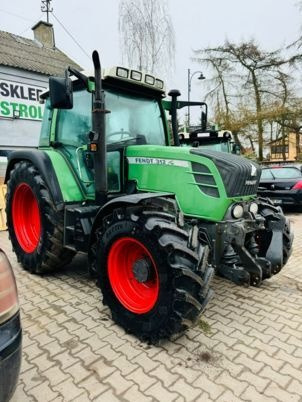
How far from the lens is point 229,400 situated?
2.15 m

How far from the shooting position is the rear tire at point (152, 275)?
2.53m

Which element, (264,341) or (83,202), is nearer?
(264,341)

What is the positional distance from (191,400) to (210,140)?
7.69 meters

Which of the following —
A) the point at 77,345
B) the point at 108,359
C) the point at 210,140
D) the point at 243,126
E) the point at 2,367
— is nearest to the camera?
the point at 2,367

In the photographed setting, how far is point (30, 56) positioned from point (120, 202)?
1415cm

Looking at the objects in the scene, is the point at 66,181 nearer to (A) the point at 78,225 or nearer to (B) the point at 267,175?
(A) the point at 78,225

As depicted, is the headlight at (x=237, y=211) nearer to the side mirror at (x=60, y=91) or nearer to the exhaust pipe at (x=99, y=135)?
the exhaust pipe at (x=99, y=135)

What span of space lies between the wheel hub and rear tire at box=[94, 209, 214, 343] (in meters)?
0.02

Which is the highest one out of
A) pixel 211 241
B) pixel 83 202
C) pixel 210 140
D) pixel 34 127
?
pixel 34 127

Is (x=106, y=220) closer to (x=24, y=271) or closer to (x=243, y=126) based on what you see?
(x=24, y=271)

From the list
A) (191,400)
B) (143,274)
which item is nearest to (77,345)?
(143,274)

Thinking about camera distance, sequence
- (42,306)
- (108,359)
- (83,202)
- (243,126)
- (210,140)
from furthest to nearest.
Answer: (243,126), (210,140), (83,202), (42,306), (108,359)

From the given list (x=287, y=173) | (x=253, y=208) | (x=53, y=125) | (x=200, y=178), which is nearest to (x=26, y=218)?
(x=53, y=125)

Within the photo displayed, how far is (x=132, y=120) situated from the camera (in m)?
3.83
